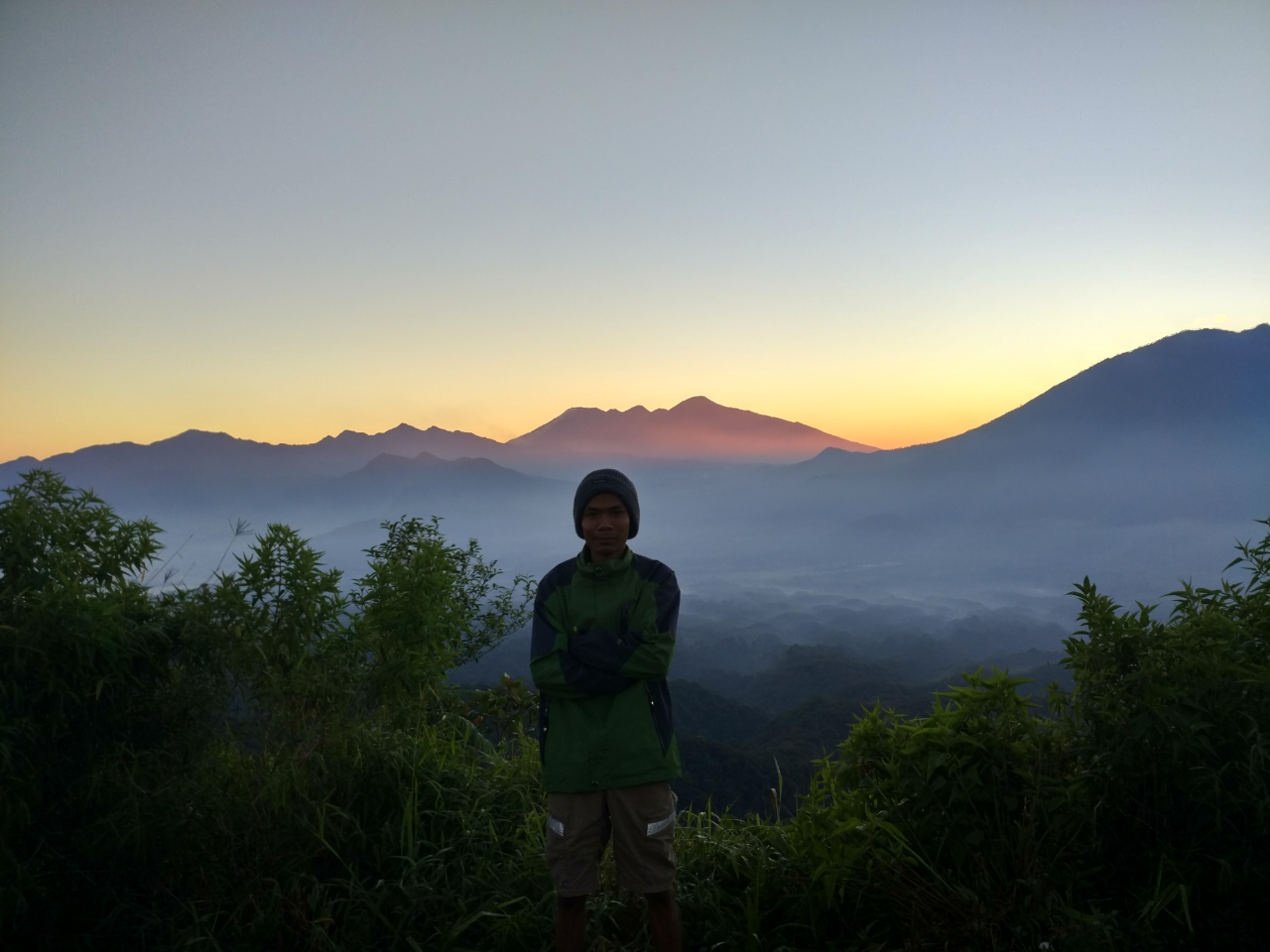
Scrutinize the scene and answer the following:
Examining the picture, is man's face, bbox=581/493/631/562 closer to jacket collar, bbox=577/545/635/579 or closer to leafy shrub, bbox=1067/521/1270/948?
jacket collar, bbox=577/545/635/579

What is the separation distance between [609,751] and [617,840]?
304 mm

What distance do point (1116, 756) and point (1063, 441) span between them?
182719mm

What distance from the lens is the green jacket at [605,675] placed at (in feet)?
7.56

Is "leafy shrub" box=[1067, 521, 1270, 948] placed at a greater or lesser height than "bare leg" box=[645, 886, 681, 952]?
greater

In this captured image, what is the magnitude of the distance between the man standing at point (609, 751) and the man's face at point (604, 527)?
18cm

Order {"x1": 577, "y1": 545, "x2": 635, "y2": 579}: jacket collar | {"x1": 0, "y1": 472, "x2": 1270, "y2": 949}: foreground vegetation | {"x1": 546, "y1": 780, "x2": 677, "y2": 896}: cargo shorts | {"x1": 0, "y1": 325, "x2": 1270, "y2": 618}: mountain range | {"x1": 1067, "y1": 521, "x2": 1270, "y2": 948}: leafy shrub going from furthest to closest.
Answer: {"x1": 0, "y1": 325, "x2": 1270, "y2": 618}: mountain range → {"x1": 577, "y1": 545, "x2": 635, "y2": 579}: jacket collar → {"x1": 546, "y1": 780, "x2": 677, "y2": 896}: cargo shorts → {"x1": 0, "y1": 472, "x2": 1270, "y2": 949}: foreground vegetation → {"x1": 1067, "y1": 521, "x2": 1270, "y2": 948}: leafy shrub

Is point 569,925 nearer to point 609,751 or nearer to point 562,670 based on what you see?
point 609,751

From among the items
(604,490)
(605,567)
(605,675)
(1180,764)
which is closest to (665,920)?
(605,675)

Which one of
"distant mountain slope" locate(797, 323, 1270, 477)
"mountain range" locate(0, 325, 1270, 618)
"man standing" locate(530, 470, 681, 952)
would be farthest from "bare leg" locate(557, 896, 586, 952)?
"distant mountain slope" locate(797, 323, 1270, 477)

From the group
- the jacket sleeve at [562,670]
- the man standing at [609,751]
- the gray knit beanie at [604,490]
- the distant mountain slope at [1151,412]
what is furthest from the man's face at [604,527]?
the distant mountain slope at [1151,412]

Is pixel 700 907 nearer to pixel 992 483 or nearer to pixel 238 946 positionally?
pixel 238 946

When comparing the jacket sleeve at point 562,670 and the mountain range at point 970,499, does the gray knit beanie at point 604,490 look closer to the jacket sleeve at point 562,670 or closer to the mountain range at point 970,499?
the jacket sleeve at point 562,670

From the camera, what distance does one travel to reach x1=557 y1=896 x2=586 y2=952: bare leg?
7.55 ft

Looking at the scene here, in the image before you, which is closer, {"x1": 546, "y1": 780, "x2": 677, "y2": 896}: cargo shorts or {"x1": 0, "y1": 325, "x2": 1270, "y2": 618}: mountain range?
{"x1": 546, "y1": 780, "x2": 677, "y2": 896}: cargo shorts
